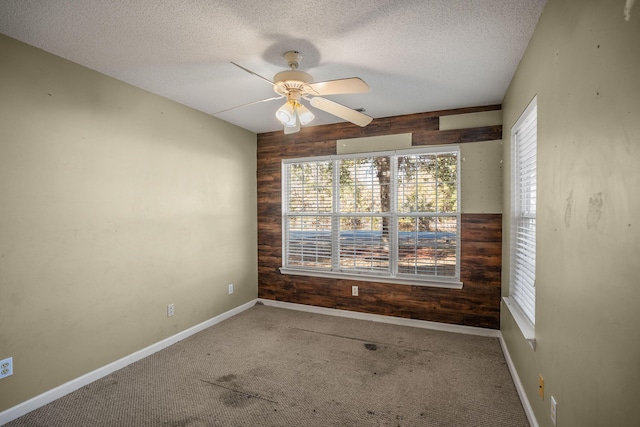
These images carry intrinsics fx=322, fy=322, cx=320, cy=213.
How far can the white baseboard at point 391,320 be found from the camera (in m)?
3.50

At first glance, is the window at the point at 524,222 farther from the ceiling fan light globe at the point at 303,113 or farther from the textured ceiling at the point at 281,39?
the ceiling fan light globe at the point at 303,113

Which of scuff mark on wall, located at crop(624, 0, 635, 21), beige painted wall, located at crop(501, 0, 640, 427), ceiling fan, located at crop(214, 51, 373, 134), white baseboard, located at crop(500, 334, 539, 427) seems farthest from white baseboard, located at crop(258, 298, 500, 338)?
scuff mark on wall, located at crop(624, 0, 635, 21)

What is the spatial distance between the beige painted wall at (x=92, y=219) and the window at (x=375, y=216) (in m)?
1.18

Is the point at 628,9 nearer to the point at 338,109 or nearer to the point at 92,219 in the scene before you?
the point at 338,109

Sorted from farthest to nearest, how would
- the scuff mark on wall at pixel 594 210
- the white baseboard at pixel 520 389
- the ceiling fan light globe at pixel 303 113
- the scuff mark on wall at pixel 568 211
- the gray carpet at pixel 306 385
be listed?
the ceiling fan light globe at pixel 303 113, the gray carpet at pixel 306 385, the white baseboard at pixel 520 389, the scuff mark on wall at pixel 568 211, the scuff mark on wall at pixel 594 210

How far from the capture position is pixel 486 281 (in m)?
3.46

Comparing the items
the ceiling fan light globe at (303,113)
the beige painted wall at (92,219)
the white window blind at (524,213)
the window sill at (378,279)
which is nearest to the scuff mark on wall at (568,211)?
the white window blind at (524,213)

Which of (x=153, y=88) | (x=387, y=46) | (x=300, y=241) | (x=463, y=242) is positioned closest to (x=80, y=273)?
(x=153, y=88)

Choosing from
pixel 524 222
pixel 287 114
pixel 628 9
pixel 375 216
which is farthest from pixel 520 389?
pixel 287 114

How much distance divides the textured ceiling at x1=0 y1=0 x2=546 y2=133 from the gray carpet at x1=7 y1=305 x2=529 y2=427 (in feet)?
8.15

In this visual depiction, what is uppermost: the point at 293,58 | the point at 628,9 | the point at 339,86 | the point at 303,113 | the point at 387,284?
the point at 293,58

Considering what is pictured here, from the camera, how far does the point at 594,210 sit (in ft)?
3.90

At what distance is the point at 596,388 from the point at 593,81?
1125 mm

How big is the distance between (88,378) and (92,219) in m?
1.26
